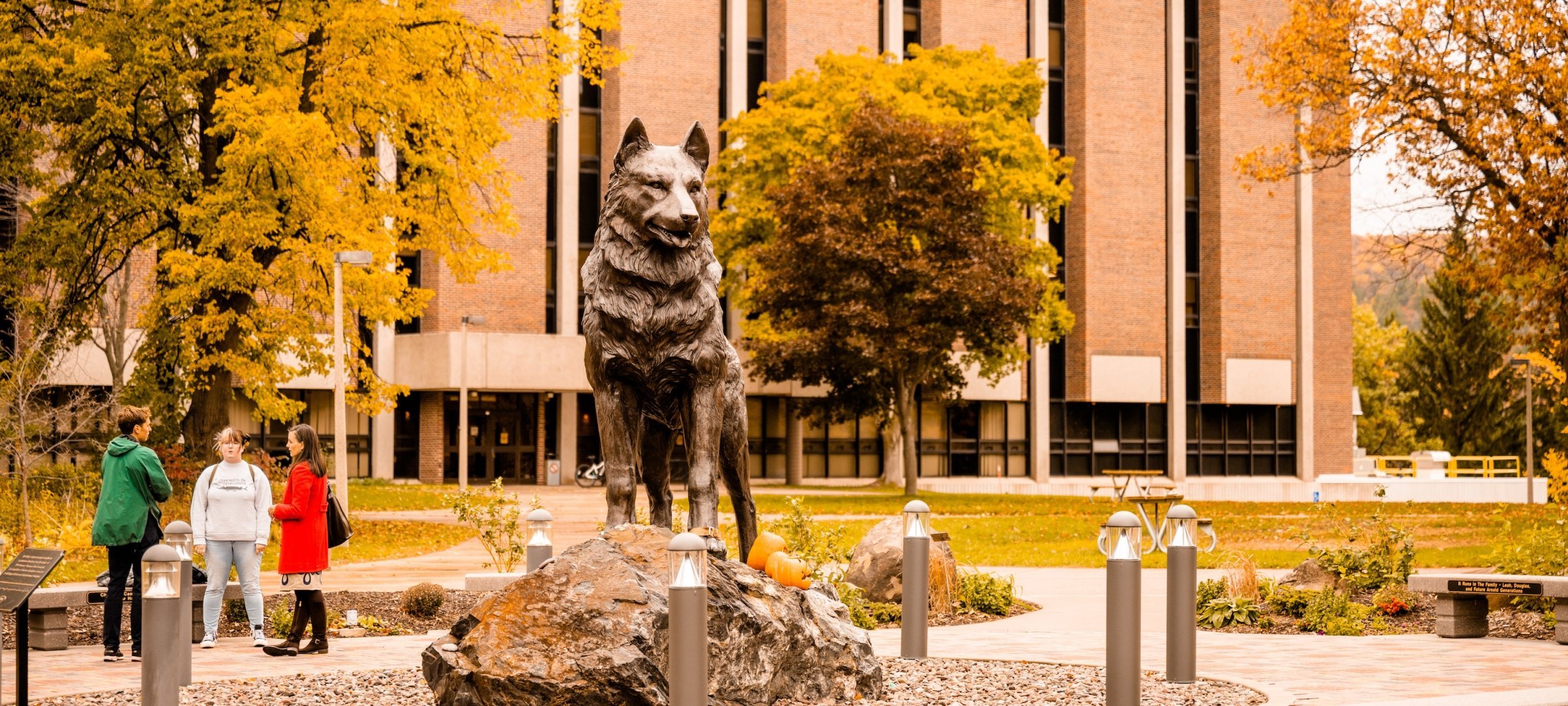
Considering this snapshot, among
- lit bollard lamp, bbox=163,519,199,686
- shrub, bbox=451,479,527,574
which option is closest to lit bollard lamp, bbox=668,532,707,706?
lit bollard lamp, bbox=163,519,199,686

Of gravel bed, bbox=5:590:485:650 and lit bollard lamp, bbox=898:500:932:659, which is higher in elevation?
lit bollard lamp, bbox=898:500:932:659

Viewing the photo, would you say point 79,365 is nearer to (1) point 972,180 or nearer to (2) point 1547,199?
(1) point 972,180

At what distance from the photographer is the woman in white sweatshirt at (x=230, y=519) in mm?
11219

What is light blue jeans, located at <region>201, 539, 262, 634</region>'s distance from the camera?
37.2 ft

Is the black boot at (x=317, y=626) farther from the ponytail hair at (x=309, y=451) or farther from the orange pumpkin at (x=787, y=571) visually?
the orange pumpkin at (x=787, y=571)

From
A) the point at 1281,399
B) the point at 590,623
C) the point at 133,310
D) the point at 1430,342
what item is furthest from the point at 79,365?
the point at 1430,342

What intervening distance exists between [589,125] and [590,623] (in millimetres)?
40441

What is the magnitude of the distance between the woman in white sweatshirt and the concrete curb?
4.93 metres

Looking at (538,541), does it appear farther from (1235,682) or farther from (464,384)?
(464,384)

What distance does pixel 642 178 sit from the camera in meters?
8.12

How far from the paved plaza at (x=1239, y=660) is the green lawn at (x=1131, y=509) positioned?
10.1 feet

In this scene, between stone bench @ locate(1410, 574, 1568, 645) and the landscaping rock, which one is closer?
stone bench @ locate(1410, 574, 1568, 645)

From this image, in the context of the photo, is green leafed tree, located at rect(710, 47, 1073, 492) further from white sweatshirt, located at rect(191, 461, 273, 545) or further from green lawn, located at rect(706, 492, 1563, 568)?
white sweatshirt, located at rect(191, 461, 273, 545)

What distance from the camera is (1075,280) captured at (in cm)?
5144
